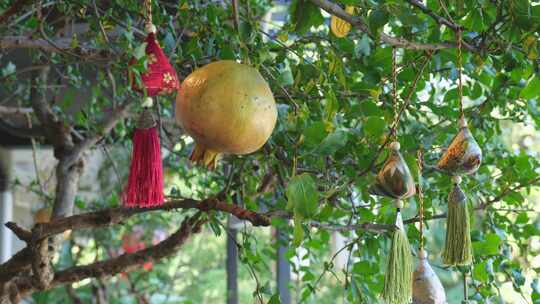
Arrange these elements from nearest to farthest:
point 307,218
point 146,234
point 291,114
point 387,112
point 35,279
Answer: point 307,218
point 291,114
point 387,112
point 35,279
point 146,234

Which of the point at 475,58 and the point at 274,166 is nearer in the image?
the point at 475,58

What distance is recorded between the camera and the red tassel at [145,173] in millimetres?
847

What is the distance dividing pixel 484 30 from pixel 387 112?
212 millimetres

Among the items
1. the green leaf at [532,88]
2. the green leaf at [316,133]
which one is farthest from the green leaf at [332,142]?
the green leaf at [532,88]

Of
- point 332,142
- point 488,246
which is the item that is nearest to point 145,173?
point 332,142

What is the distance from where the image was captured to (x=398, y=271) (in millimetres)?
737

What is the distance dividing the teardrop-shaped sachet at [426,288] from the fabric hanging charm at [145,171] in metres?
0.32

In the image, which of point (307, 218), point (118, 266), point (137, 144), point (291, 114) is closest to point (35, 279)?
point (118, 266)

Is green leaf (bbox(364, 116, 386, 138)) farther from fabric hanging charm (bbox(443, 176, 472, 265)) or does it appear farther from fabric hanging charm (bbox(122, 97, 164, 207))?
fabric hanging charm (bbox(122, 97, 164, 207))

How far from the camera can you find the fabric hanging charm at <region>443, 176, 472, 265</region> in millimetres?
757

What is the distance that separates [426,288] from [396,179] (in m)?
0.15

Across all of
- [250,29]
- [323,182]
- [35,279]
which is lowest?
[35,279]

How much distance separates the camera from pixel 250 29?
768 millimetres

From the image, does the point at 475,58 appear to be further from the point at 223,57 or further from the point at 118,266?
the point at 118,266
